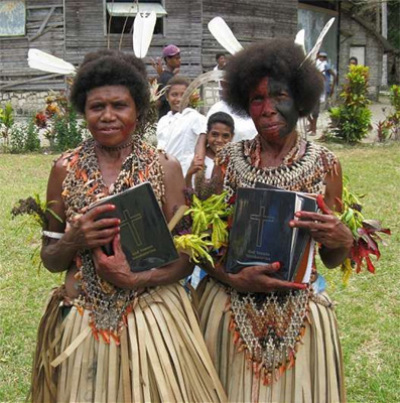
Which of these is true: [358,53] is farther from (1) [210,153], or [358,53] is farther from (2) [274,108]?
(2) [274,108]

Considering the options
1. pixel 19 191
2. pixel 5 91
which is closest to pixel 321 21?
pixel 5 91

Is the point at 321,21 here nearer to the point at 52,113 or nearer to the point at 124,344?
the point at 52,113

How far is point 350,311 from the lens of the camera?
16.6 feet

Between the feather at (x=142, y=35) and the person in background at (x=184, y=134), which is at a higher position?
the feather at (x=142, y=35)

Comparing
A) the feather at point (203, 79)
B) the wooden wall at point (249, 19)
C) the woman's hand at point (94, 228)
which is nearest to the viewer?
the woman's hand at point (94, 228)

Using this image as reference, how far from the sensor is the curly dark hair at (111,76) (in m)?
2.54

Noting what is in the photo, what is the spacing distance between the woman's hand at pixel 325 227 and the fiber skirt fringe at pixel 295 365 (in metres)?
0.35

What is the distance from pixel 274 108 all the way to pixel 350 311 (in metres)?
2.91

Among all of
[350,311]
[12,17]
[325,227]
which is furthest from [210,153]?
[12,17]

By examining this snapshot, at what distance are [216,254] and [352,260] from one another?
603mm

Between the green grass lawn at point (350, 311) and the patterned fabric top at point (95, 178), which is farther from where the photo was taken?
the green grass lawn at point (350, 311)

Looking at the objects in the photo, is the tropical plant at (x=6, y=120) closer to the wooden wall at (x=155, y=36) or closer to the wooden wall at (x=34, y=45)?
the wooden wall at (x=34, y=45)

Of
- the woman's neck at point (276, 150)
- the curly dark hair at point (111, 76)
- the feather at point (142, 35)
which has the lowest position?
the woman's neck at point (276, 150)

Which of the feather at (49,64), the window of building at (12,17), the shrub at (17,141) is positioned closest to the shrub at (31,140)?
the shrub at (17,141)
